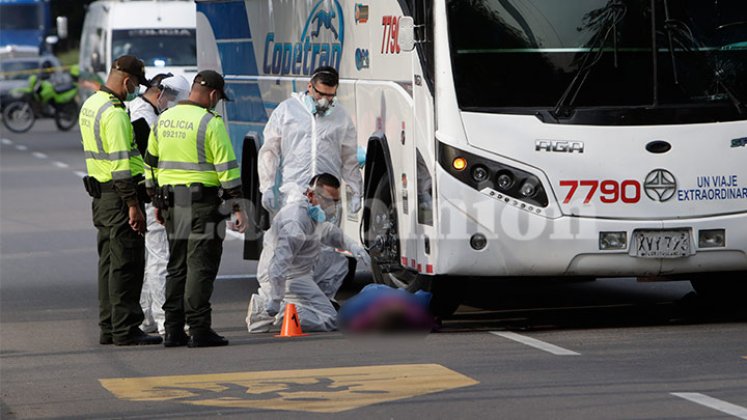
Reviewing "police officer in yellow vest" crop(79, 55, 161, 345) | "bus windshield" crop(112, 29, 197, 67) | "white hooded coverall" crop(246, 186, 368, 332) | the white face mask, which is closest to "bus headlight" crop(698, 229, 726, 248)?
"white hooded coverall" crop(246, 186, 368, 332)

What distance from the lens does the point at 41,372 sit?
10.1m

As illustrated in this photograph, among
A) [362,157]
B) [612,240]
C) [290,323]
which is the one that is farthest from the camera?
[362,157]

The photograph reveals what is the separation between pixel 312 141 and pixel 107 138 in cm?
166

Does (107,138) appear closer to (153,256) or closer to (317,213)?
(153,256)

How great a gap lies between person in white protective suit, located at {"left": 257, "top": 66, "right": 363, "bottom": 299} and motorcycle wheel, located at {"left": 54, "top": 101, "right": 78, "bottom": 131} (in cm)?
3357

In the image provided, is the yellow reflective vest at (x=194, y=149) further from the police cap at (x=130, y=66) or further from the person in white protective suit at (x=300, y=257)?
the person in white protective suit at (x=300, y=257)

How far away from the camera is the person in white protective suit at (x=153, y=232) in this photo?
39.1ft

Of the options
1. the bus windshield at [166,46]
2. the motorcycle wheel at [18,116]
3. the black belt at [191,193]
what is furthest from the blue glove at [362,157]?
the motorcycle wheel at [18,116]

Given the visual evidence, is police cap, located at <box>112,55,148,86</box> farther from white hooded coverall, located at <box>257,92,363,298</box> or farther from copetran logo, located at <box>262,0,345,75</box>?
copetran logo, located at <box>262,0,345,75</box>

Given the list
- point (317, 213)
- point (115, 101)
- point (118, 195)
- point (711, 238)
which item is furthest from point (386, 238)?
point (711, 238)

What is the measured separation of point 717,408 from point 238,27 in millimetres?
8665

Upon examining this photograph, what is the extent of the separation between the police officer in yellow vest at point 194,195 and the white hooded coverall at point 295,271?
708 millimetres

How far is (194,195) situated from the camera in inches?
429

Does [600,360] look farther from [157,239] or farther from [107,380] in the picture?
[157,239]
